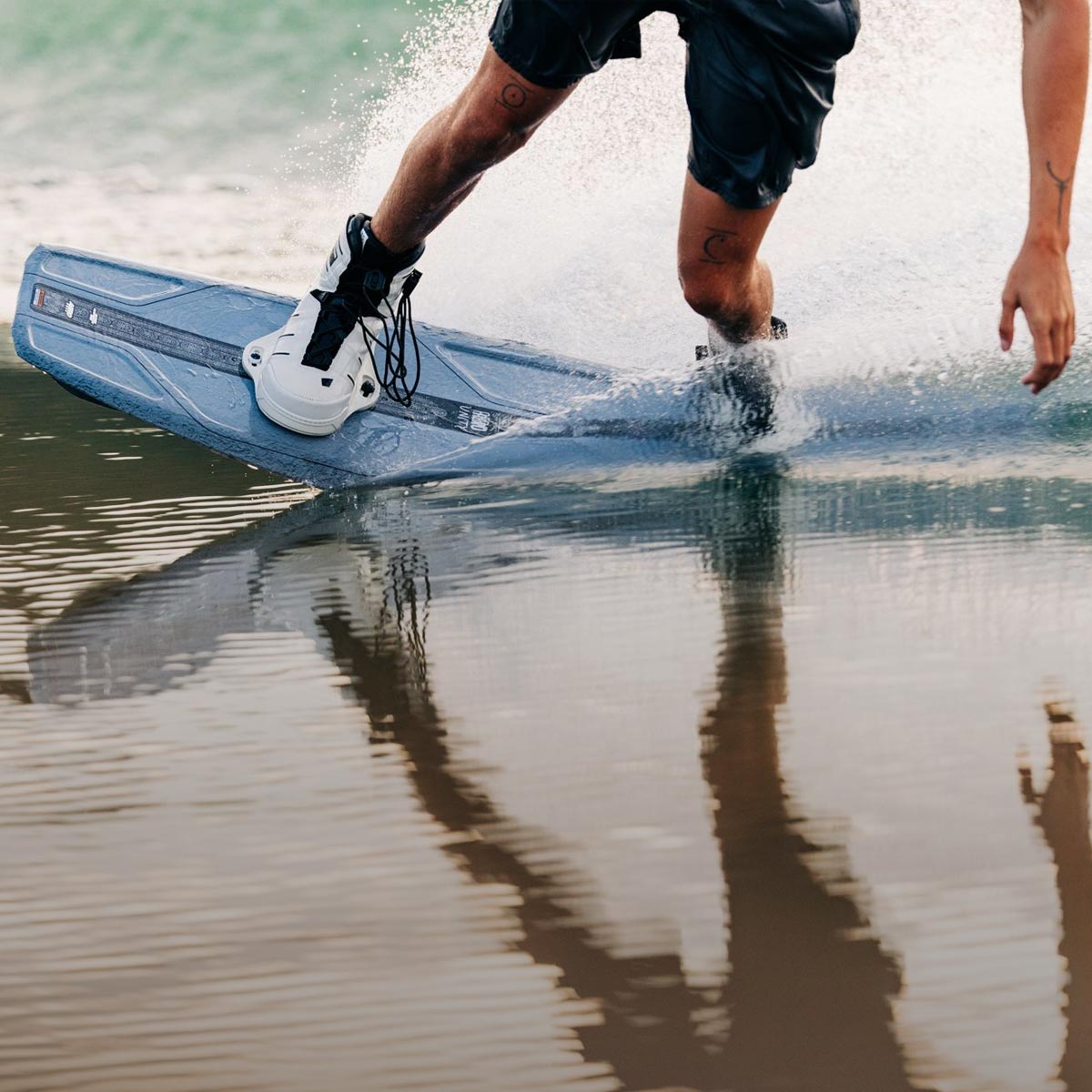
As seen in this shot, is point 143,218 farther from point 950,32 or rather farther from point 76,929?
point 76,929

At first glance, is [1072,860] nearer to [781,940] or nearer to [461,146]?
[781,940]

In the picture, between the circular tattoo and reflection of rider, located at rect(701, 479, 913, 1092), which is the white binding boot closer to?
the circular tattoo

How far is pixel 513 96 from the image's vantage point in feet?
5.59

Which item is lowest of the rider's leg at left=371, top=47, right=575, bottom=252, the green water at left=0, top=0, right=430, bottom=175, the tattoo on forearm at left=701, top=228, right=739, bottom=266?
the tattoo on forearm at left=701, top=228, right=739, bottom=266

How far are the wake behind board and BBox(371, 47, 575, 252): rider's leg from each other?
283mm

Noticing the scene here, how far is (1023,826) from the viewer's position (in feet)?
3.09

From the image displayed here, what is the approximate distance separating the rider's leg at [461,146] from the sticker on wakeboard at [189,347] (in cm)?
27

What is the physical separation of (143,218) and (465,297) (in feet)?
9.86

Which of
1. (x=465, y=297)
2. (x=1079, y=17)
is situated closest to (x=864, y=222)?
(x=465, y=297)

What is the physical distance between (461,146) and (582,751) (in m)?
→ 0.97

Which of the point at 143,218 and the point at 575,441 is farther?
the point at 143,218

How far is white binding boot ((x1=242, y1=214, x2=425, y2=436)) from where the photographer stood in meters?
2.03

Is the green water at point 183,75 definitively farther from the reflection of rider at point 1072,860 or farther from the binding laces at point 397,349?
the reflection of rider at point 1072,860

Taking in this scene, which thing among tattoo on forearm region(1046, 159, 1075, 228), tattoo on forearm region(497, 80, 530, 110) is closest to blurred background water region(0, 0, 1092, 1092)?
tattoo on forearm region(1046, 159, 1075, 228)
